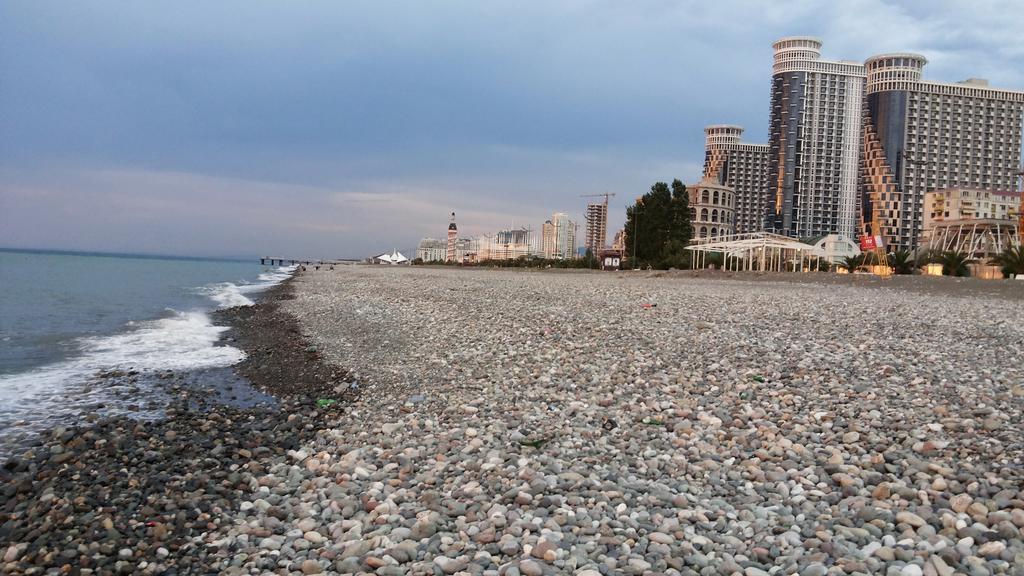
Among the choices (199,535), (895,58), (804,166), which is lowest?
(199,535)

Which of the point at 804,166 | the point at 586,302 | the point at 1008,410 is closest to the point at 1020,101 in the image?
the point at 804,166

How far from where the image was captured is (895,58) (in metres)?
134

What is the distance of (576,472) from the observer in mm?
5391

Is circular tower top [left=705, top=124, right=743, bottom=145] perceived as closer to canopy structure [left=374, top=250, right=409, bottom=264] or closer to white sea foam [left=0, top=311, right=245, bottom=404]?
canopy structure [left=374, top=250, right=409, bottom=264]

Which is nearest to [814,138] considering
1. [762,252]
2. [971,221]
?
[971,221]

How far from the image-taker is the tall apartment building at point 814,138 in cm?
12306

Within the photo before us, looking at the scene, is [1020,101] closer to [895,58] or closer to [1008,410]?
[895,58]

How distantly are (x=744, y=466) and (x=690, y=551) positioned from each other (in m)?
1.70

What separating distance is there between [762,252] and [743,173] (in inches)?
4657

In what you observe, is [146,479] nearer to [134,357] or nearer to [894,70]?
[134,357]

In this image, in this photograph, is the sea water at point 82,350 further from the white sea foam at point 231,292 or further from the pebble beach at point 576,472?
the white sea foam at point 231,292

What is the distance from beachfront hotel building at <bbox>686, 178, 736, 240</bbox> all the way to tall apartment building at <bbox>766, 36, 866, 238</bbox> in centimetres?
1420

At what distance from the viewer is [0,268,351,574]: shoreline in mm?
4492

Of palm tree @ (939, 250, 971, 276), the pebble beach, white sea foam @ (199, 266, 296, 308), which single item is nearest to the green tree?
palm tree @ (939, 250, 971, 276)
